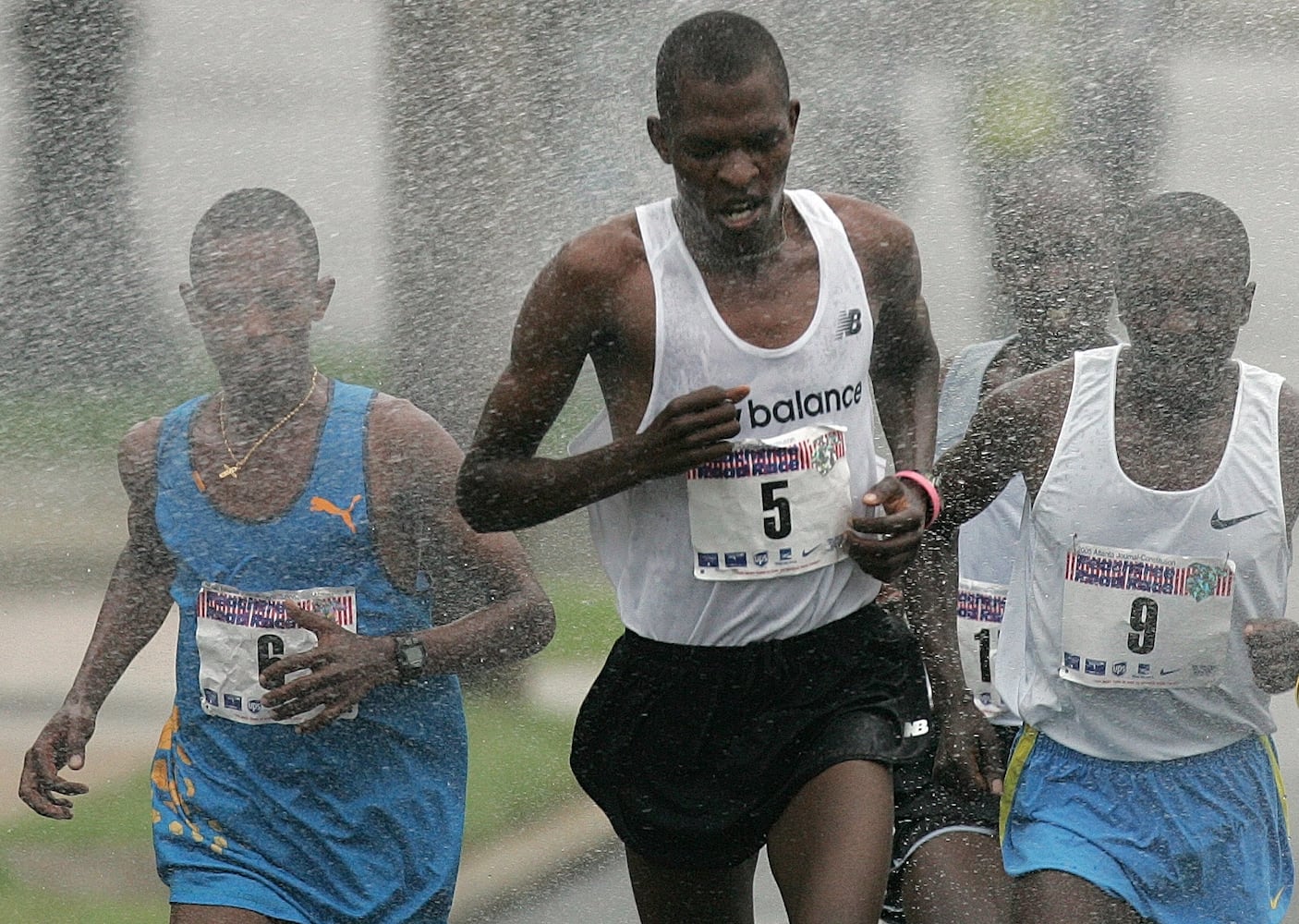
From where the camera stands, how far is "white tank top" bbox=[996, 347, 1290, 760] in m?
3.71

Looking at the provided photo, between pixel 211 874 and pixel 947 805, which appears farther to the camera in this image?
pixel 947 805

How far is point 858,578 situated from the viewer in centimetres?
339

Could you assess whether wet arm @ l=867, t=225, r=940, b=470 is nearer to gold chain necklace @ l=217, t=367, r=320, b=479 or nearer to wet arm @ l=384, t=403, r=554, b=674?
wet arm @ l=384, t=403, r=554, b=674

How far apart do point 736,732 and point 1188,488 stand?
93cm

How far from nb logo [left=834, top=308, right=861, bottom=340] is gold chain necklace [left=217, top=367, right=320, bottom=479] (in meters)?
1.13

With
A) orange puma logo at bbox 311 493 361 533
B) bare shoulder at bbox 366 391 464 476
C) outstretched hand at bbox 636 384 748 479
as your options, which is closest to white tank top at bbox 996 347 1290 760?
outstretched hand at bbox 636 384 748 479

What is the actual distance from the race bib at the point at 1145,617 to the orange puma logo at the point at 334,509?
4.02ft

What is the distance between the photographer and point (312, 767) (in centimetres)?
385

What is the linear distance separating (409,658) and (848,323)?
102 centimetres

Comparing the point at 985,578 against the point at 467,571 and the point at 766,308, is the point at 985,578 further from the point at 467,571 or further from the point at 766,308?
the point at 766,308

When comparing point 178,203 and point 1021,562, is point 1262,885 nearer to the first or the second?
point 1021,562

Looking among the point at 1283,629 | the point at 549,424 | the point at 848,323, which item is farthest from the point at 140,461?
the point at 1283,629

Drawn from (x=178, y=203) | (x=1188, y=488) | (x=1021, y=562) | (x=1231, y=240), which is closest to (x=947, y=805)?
(x=1021, y=562)

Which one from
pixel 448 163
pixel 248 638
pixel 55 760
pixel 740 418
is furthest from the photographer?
pixel 448 163
